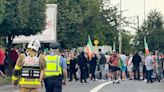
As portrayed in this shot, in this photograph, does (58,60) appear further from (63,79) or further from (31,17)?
(31,17)

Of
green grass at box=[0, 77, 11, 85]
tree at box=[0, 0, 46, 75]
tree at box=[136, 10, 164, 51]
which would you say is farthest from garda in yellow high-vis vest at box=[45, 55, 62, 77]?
tree at box=[136, 10, 164, 51]

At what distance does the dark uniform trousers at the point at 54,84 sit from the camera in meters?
16.7

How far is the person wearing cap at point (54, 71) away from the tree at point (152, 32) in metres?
73.9

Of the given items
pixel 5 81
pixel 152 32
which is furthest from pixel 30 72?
pixel 152 32

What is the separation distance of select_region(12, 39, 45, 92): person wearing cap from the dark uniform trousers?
123cm

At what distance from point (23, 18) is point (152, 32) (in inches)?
2144

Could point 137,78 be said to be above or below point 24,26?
below

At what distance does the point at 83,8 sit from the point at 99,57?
24.4 meters

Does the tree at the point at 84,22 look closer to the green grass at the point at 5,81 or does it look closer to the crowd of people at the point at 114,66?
the crowd of people at the point at 114,66

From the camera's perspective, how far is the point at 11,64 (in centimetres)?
4094

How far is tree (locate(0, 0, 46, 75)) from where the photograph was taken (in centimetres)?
3969

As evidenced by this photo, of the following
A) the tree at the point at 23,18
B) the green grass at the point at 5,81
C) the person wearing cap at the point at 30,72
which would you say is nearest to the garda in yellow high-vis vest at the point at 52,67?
the person wearing cap at the point at 30,72

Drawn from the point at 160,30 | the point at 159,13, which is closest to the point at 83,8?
the point at 160,30

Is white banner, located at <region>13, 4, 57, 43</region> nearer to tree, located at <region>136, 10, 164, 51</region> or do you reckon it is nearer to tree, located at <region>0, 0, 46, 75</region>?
tree, located at <region>0, 0, 46, 75</region>
